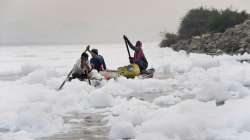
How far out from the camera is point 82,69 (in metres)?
17.7

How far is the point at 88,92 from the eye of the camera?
15.1 metres

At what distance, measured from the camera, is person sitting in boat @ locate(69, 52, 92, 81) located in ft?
57.5

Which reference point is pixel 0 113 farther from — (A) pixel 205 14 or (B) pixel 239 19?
(A) pixel 205 14

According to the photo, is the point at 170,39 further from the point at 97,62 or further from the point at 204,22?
the point at 97,62

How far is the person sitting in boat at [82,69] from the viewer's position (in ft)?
57.5

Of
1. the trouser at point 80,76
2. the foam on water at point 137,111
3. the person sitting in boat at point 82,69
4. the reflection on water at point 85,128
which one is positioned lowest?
the reflection on water at point 85,128

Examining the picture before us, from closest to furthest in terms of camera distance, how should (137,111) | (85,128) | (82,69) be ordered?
(85,128)
(137,111)
(82,69)

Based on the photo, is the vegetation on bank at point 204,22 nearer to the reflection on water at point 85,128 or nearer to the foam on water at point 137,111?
the foam on water at point 137,111

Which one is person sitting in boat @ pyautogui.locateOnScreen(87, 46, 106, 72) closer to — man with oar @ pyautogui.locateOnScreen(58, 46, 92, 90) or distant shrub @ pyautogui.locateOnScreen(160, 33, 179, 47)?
man with oar @ pyautogui.locateOnScreen(58, 46, 92, 90)

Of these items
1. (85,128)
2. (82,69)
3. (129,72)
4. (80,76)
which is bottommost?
(85,128)

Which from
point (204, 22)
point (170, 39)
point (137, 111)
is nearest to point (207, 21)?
point (204, 22)

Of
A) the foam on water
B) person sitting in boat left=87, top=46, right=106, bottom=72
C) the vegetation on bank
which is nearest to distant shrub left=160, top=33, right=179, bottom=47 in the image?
the vegetation on bank

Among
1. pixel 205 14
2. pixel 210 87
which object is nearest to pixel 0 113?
pixel 210 87

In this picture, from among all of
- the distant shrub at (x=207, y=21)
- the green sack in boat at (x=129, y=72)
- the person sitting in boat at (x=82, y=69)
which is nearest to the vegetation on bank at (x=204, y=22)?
the distant shrub at (x=207, y=21)
